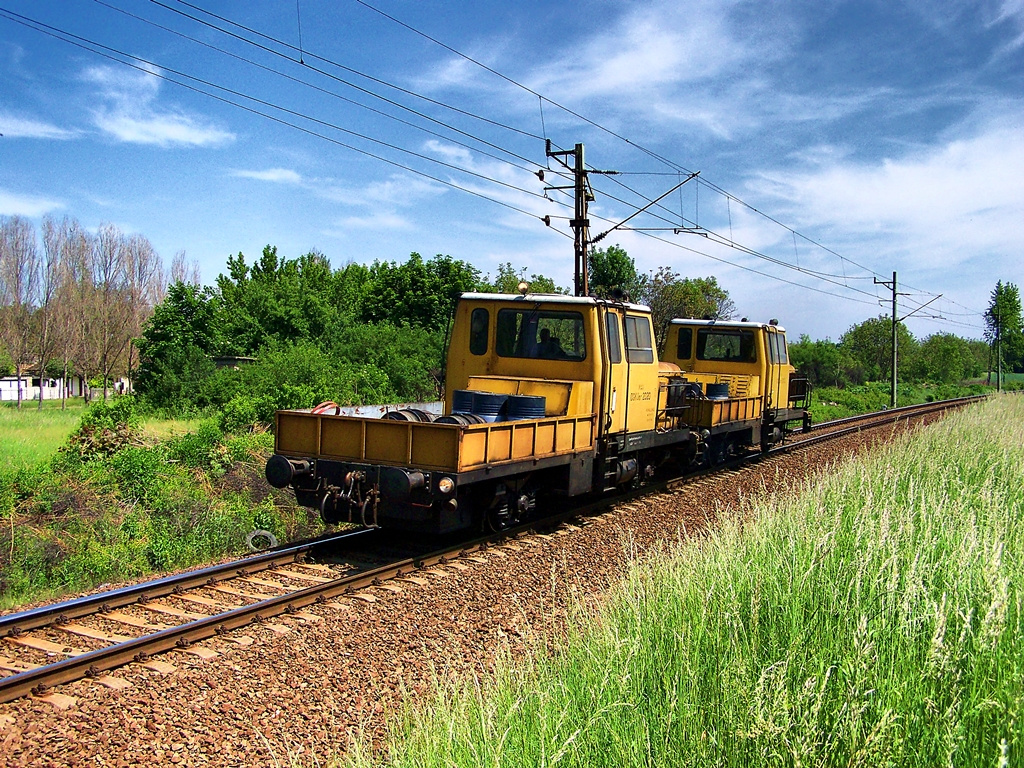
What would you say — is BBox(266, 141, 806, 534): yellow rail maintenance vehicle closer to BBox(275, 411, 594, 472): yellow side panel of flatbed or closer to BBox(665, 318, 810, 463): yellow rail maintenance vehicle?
BBox(275, 411, 594, 472): yellow side panel of flatbed

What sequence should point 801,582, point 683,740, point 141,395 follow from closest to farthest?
point 683,740 → point 801,582 → point 141,395

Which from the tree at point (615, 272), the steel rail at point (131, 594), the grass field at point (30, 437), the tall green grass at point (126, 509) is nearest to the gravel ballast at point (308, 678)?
the steel rail at point (131, 594)

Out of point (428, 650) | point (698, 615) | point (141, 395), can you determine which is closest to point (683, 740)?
Answer: point (698, 615)

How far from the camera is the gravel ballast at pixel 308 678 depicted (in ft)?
13.6

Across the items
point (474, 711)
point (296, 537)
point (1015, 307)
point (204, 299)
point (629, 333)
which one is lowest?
point (296, 537)

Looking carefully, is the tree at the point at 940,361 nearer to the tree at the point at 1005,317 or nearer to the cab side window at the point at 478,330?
the tree at the point at 1005,317

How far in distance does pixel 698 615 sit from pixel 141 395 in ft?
80.2

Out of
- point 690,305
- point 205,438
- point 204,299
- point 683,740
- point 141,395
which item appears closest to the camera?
point 683,740

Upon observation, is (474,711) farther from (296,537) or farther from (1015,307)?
(1015,307)

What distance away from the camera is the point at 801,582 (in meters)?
4.33

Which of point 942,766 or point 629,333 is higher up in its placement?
point 629,333

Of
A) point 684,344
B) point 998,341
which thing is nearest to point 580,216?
point 684,344

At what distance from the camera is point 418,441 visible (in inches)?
291

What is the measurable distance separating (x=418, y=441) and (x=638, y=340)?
4.65 m
